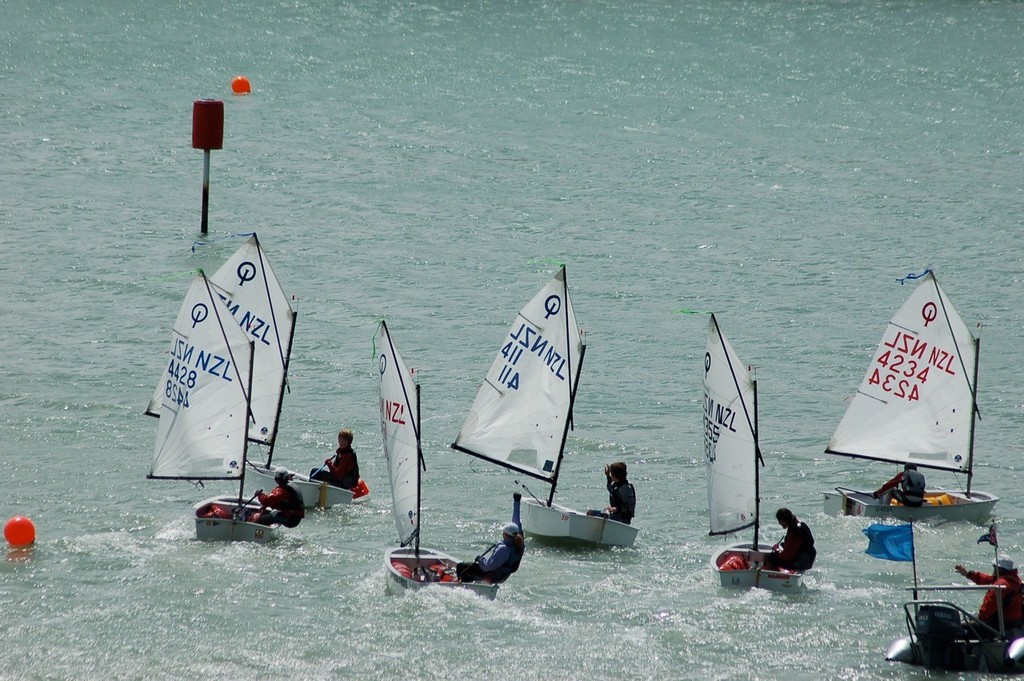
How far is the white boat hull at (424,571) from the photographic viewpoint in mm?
21672

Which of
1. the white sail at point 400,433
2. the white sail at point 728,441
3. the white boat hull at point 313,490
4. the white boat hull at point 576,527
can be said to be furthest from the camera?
the white boat hull at point 313,490

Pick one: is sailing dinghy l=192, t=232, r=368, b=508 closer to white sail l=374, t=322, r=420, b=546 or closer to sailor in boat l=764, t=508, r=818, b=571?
white sail l=374, t=322, r=420, b=546

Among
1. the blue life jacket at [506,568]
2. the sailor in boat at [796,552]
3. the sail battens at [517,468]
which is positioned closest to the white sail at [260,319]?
the sail battens at [517,468]

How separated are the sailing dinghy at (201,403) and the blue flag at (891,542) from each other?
1017cm

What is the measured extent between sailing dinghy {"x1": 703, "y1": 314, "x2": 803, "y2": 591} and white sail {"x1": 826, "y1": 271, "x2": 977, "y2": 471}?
4.35 m

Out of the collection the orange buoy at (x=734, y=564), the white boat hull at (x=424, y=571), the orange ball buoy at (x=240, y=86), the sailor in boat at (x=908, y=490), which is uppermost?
the orange ball buoy at (x=240, y=86)

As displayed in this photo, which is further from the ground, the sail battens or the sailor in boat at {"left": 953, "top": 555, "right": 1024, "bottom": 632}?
the sail battens

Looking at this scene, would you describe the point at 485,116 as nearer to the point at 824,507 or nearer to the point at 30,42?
the point at 30,42

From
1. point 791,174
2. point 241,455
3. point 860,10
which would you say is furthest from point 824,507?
point 860,10

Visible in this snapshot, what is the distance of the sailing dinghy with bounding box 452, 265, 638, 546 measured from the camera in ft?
82.3

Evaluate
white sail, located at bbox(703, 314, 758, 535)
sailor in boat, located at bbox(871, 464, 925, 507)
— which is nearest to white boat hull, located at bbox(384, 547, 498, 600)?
white sail, located at bbox(703, 314, 758, 535)

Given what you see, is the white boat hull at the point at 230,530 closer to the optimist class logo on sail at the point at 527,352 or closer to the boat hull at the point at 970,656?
the optimist class logo on sail at the point at 527,352

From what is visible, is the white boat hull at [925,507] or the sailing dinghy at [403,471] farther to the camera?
the white boat hull at [925,507]

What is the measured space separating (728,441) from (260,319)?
897cm
